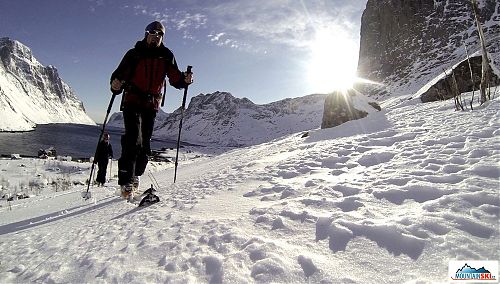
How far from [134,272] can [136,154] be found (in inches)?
133

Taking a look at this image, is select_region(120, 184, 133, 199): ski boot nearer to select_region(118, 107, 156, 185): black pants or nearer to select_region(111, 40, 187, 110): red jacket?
select_region(118, 107, 156, 185): black pants

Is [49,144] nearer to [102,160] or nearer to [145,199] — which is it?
[102,160]

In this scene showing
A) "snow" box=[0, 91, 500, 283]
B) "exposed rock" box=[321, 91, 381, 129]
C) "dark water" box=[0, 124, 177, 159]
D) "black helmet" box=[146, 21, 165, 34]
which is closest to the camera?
"snow" box=[0, 91, 500, 283]

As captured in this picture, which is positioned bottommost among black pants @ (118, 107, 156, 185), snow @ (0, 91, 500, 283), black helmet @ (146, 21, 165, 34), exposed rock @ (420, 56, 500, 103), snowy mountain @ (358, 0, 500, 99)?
snow @ (0, 91, 500, 283)

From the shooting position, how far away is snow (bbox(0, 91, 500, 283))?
2.04 meters

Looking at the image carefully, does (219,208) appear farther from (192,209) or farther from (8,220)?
(8,220)

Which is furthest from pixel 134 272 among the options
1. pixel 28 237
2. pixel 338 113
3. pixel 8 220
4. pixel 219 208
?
pixel 338 113

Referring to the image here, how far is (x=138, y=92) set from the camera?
5.25 m

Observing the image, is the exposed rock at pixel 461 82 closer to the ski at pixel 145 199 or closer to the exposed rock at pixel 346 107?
the exposed rock at pixel 346 107

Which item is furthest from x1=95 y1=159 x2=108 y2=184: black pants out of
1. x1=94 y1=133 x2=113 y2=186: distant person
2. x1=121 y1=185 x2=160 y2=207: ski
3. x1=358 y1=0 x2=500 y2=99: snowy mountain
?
x1=358 y1=0 x2=500 y2=99: snowy mountain

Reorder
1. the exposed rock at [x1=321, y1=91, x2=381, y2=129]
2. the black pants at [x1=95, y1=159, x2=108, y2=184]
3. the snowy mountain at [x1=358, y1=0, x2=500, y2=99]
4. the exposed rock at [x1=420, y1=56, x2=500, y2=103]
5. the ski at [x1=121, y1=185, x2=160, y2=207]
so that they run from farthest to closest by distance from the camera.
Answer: the snowy mountain at [x1=358, y1=0, x2=500, y2=99]
the exposed rock at [x1=321, y1=91, x2=381, y2=129]
the exposed rock at [x1=420, y1=56, x2=500, y2=103]
the black pants at [x1=95, y1=159, x2=108, y2=184]
the ski at [x1=121, y1=185, x2=160, y2=207]

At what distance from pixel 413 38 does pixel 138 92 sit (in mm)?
108664

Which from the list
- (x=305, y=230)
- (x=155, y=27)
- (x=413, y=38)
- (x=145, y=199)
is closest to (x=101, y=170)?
(x=145, y=199)

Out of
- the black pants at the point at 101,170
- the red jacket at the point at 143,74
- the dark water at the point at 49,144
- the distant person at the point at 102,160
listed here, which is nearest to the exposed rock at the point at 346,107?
the distant person at the point at 102,160
